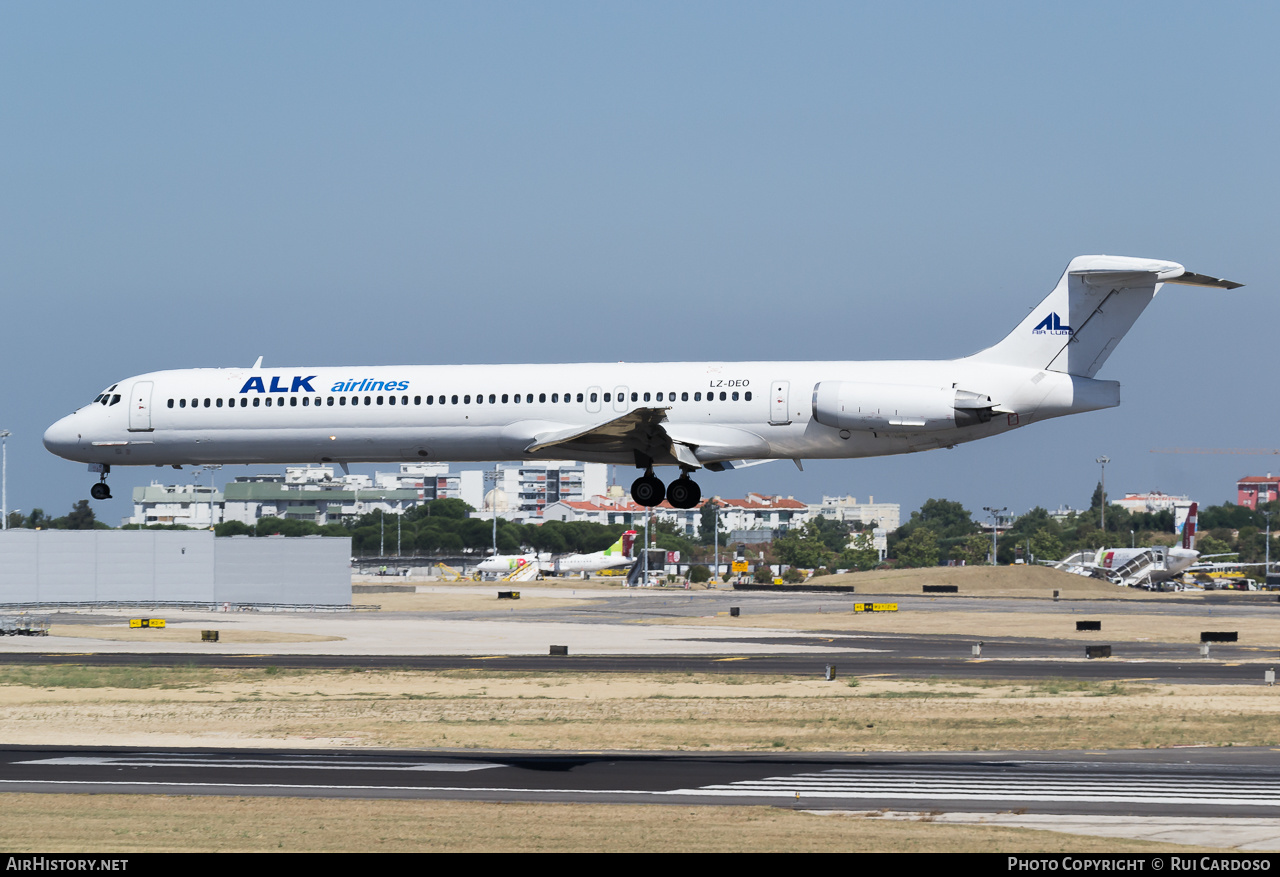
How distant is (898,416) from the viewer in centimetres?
3594

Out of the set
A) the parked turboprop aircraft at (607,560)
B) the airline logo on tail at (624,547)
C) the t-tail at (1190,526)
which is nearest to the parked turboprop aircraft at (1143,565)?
the t-tail at (1190,526)

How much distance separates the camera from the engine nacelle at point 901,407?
118ft

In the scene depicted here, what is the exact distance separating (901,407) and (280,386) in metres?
16.4

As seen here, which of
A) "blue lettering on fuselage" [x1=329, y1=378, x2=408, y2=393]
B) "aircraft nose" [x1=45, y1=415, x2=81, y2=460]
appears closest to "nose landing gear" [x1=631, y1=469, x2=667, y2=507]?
"blue lettering on fuselage" [x1=329, y1=378, x2=408, y2=393]

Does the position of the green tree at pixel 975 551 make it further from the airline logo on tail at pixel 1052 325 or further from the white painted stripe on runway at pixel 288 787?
the white painted stripe on runway at pixel 288 787

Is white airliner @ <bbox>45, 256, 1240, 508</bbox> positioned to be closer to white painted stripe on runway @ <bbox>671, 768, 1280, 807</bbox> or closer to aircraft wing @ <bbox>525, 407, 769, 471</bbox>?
aircraft wing @ <bbox>525, 407, 769, 471</bbox>

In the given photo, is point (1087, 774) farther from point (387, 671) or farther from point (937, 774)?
point (387, 671)

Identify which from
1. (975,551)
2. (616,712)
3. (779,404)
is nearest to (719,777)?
(616,712)

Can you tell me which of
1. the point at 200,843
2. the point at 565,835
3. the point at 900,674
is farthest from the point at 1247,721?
the point at 200,843

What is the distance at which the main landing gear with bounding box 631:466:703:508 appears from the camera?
128 feet

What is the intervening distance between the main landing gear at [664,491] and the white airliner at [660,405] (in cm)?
5

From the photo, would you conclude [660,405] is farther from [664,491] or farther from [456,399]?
[456,399]

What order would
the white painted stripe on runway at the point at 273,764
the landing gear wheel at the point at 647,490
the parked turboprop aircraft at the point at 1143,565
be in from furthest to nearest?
the parked turboprop aircraft at the point at 1143,565 < the landing gear wheel at the point at 647,490 < the white painted stripe on runway at the point at 273,764
